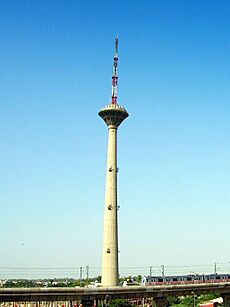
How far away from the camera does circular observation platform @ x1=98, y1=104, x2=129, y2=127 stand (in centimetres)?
8575

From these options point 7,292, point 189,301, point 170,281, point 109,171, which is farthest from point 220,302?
point 7,292

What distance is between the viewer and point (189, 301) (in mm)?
116125

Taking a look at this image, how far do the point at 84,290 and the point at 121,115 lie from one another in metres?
41.8

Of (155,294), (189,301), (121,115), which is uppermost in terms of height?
(121,115)

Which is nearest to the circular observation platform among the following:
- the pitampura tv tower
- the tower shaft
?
the pitampura tv tower

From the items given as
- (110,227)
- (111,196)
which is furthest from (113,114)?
(110,227)

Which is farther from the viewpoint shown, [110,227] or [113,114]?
[113,114]

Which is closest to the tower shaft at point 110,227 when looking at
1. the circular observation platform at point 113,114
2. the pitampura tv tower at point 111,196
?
the pitampura tv tower at point 111,196

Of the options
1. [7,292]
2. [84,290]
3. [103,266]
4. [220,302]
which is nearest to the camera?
[7,292]

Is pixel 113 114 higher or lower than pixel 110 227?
higher

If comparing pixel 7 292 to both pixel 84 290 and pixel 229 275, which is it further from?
pixel 229 275

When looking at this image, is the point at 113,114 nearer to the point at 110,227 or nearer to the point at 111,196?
the point at 111,196

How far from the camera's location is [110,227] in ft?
257

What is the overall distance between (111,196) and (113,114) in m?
18.2
